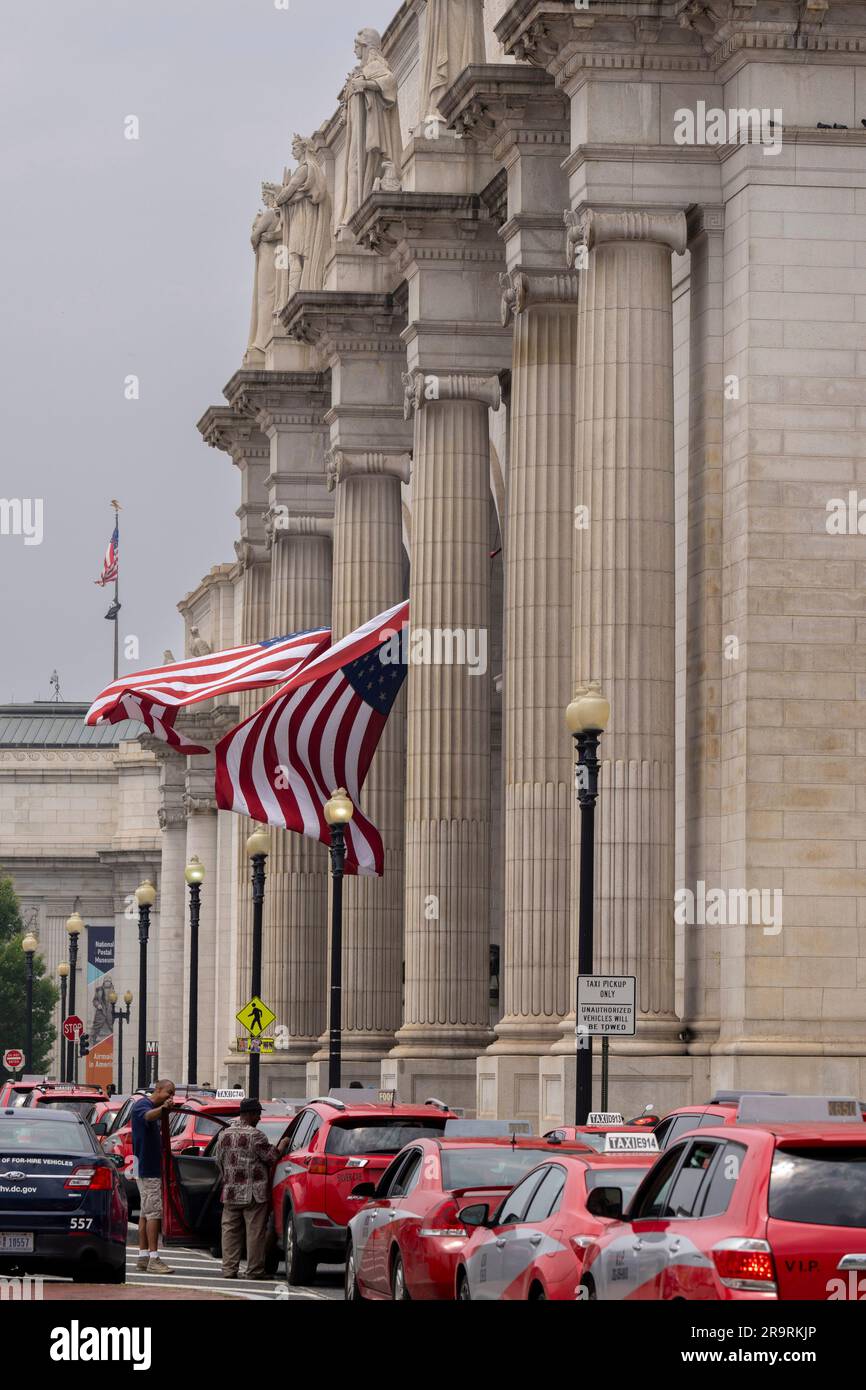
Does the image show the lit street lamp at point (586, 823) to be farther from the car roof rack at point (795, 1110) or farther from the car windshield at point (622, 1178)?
the car roof rack at point (795, 1110)

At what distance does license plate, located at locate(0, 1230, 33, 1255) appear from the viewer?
2480cm

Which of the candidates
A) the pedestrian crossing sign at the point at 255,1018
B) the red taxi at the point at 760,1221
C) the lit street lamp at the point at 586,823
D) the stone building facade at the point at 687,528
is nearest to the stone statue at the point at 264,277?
the pedestrian crossing sign at the point at 255,1018

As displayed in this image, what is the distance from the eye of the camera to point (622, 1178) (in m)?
19.0

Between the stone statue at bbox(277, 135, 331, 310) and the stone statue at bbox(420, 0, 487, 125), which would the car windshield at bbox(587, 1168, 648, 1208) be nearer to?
the stone statue at bbox(420, 0, 487, 125)

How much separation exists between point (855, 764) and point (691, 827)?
2.38 metres

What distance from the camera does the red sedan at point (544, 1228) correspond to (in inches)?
698

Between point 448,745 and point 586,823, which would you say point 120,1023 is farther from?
point 586,823

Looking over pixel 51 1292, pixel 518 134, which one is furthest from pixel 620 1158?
pixel 518 134

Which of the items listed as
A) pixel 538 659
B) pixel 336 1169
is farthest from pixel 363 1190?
pixel 538 659

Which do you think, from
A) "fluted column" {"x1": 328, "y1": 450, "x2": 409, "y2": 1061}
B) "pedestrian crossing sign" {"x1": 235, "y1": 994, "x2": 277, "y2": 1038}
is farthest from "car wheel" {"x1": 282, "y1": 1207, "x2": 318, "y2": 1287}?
"fluted column" {"x1": 328, "y1": 450, "x2": 409, "y2": 1061}

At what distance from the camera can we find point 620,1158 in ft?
63.2

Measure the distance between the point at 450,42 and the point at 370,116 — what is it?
7.25m

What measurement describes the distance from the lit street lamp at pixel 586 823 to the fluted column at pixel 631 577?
480cm

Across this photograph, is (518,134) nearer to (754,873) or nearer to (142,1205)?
(754,873)
